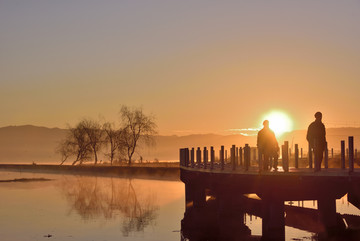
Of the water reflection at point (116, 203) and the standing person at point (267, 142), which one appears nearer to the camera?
the standing person at point (267, 142)

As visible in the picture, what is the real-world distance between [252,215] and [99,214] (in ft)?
41.8

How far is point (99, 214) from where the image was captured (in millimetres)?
49656

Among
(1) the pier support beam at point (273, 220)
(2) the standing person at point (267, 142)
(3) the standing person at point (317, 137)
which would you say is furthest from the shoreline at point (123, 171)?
(3) the standing person at point (317, 137)

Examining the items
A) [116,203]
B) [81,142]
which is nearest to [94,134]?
[81,142]

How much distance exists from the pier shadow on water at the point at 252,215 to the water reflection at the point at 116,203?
3280 millimetres

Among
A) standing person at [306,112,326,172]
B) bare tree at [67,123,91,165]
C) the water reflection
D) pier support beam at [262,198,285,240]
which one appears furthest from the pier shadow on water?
bare tree at [67,123,91,165]

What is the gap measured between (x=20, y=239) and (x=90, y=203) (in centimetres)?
2390

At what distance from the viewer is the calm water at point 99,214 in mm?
37353

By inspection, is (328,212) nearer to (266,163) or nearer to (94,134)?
(266,163)

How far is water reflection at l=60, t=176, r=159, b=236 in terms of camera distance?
4525 centimetres

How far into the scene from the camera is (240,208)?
4078 centimetres

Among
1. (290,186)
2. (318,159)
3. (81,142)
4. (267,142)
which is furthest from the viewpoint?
(81,142)

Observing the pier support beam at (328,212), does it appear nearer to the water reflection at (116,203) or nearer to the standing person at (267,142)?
the standing person at (267,142)

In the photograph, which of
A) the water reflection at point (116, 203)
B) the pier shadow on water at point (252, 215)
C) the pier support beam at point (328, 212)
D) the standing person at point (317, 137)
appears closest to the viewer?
the standing person at point (317, 137)
